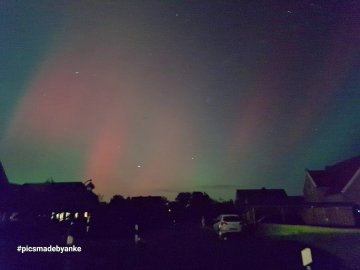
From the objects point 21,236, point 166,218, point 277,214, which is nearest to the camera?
point 21,236

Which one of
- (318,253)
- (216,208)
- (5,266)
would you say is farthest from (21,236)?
(216,208)

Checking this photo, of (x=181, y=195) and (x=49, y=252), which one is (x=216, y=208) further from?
(x=49, y=252)

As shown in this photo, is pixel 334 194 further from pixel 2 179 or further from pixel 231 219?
pixel 2 179

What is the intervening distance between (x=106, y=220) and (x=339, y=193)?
29.0m

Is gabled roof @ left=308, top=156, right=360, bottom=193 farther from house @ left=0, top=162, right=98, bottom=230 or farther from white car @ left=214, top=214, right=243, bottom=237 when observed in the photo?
house @ left=0, top=162, right=98, bottom=230

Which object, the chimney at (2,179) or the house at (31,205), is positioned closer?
the house at (31,205)

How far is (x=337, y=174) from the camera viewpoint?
139 ft

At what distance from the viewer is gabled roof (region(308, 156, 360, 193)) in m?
37.8

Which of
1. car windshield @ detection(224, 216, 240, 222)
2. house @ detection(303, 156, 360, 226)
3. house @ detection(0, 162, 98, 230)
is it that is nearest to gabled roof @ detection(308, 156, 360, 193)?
house @ detection(303, 156, 360, 226)

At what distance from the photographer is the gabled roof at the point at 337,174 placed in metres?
37.8

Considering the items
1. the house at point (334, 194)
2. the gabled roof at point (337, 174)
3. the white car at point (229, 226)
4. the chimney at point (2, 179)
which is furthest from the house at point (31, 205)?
the gabled roof at point (337, 174)

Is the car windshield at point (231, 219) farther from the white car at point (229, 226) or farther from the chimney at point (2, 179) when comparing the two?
the chimney at point (2, 179)

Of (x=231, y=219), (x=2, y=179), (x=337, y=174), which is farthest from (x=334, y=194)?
(x=2, y=179)

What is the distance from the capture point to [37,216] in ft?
122
